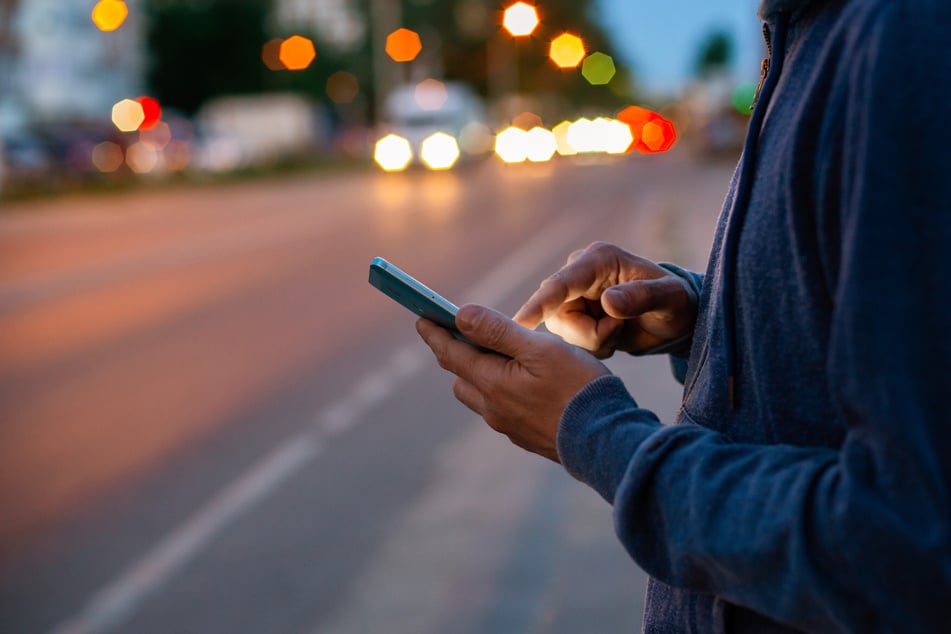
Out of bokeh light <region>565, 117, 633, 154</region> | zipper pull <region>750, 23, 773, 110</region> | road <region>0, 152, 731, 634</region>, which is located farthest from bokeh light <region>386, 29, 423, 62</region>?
zipper pull <region>750, 23, 773, 110</region>

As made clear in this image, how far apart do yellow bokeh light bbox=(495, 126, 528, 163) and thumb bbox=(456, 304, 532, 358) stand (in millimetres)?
35860

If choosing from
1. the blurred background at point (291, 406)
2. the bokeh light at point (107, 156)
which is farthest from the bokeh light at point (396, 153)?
the bokeh light at point (107, 156)

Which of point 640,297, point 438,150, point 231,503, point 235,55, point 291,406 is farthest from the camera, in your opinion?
point 235,55

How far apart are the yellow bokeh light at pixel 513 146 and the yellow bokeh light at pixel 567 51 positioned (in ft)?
104

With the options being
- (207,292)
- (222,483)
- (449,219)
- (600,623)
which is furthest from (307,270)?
(600,623)

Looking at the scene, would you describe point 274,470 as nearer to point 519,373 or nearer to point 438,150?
point 519,373

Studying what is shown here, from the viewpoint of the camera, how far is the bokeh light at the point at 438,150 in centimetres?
3747

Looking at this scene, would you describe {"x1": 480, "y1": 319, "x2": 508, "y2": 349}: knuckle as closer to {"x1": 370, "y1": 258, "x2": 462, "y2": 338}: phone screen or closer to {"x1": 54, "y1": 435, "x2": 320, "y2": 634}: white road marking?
{"x1": 370, "y1": 258, "x2": 462, "y2": 338}: phone screen

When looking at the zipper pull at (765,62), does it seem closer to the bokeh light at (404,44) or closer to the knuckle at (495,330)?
the knuckle at (495,330)

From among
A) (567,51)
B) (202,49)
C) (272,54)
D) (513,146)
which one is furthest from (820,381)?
(202,49)

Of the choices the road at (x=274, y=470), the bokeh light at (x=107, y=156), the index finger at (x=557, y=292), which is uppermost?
the index finger at (x=557, y=292)

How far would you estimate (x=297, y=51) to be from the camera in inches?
2699

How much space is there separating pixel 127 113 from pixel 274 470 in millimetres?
58056

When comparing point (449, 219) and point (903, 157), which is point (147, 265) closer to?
point (449, 219)
